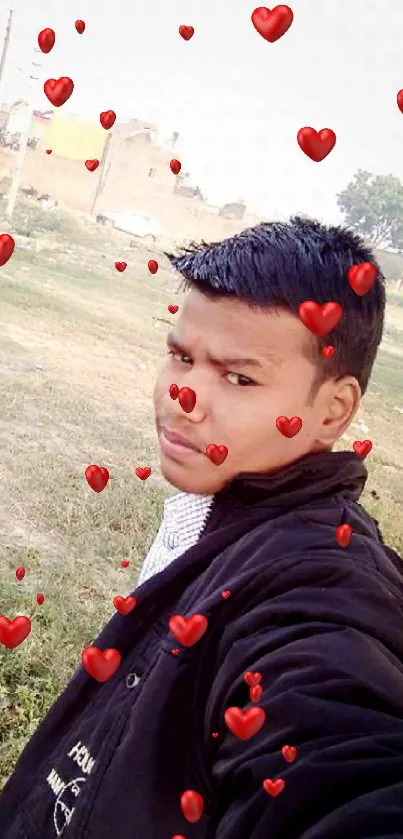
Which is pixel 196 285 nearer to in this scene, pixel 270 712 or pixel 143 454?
pixel 270 712

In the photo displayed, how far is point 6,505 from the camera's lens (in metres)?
1.46

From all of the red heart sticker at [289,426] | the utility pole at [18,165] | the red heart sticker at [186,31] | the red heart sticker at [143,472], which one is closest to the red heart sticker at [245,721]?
the red heart sticker at [289,426]

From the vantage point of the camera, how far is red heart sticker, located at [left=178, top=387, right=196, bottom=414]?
59 cm

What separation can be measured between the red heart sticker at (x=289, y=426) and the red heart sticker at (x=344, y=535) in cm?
10

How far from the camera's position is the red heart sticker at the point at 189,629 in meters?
0.45

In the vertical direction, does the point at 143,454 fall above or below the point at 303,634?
below

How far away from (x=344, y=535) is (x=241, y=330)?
0.59 ft

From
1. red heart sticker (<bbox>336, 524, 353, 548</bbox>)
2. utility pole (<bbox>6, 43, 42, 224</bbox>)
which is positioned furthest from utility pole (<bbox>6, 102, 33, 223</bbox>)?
red heart sticker (<bbox>336, 524, 353, 548</bbox>)

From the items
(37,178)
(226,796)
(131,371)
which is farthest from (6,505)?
(226,796)

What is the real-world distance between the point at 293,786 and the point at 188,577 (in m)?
0.19

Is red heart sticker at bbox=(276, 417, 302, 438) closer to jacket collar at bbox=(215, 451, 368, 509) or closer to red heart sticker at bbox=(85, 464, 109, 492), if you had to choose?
jacket collar at bbox=(215, 451, 368, 509)

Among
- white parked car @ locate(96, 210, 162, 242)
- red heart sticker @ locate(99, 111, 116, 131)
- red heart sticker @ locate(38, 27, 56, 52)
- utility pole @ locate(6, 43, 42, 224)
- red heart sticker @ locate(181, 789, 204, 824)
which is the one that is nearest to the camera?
red heart sticker @ locate(181, 789, 204, 824)

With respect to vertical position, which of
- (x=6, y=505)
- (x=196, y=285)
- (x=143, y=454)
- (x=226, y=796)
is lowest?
(x=6, y=505)

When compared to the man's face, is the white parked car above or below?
below
